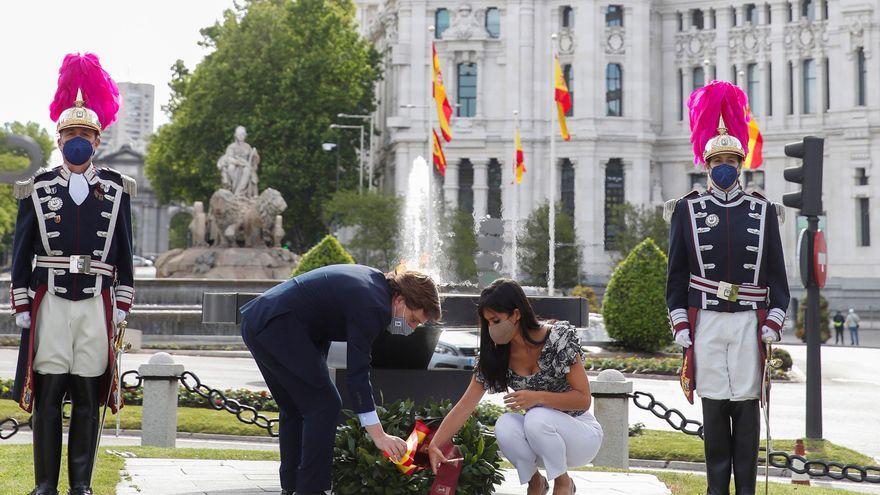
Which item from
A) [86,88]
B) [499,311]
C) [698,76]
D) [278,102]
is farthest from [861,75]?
[499,311]

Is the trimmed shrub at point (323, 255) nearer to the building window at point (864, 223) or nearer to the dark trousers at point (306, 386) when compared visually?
the dark trousers at point (306, 386)

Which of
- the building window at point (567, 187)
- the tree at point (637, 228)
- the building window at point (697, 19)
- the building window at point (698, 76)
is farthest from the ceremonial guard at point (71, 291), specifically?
the building window at point (697, 19)

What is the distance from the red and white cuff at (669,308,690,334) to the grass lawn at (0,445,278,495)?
3.77 metres

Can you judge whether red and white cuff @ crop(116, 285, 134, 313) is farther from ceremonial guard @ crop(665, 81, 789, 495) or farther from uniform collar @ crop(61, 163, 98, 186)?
ceremonial guard @ crop(665, 81, 789, 495)

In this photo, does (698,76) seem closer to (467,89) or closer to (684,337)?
(467,89)

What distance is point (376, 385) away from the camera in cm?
995

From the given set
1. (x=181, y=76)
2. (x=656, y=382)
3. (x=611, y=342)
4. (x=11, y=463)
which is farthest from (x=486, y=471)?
(x=181, y=76)

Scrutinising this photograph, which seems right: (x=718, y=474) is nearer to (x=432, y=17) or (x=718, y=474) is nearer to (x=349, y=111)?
(x=349, y=111)

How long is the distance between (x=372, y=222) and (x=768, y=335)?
172 ft

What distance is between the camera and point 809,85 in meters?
77.7

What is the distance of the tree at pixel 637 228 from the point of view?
6725cm

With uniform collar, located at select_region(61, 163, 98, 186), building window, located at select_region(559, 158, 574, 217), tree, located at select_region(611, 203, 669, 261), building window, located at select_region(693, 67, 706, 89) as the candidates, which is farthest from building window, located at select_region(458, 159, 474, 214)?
uniform collar, located at select_region(61, 163, 98, 186)

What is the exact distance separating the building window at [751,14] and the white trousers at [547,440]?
75.8 m

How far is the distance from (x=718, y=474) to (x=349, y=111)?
2403 inches
